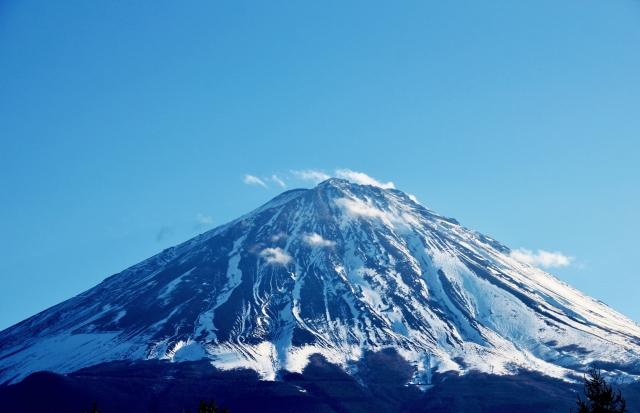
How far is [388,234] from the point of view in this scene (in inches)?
7692

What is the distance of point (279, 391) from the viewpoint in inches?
4205

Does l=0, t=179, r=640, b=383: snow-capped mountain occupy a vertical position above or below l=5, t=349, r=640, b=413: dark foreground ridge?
above

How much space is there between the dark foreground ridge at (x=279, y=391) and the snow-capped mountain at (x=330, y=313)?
16.1ft

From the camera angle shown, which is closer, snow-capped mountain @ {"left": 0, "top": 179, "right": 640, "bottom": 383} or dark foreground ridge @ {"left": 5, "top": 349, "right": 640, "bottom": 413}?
dark foreground ridge @ {"left": 5, "top": 349, "right": 640, "bottom": 413}

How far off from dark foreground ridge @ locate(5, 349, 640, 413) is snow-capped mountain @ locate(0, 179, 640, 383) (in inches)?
193

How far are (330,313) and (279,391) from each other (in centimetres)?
4333

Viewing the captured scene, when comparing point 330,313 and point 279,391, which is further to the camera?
point 330,313

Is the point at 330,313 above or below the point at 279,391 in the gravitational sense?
above

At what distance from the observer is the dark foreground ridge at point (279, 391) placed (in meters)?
101

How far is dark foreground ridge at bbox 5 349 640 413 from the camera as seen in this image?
101125mm

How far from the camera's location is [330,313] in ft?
488

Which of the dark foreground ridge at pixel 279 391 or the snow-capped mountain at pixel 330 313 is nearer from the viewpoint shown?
the dark foreground ridge at pixel 279 391

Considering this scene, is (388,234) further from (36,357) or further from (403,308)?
(36,357)

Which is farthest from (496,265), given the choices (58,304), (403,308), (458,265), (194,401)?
(58,304)
